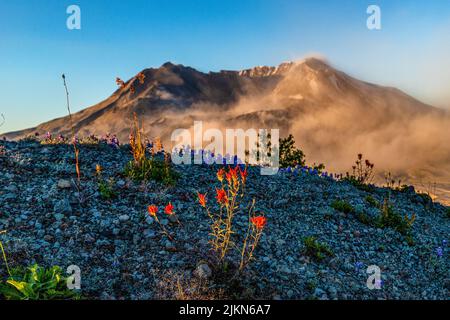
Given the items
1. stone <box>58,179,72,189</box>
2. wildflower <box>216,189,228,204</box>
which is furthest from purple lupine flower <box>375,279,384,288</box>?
stone <box>58,179,72,189</box>

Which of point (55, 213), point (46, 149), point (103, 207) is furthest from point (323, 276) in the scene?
point (46, 149)

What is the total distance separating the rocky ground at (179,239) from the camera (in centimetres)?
595

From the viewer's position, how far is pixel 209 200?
29.7 ft

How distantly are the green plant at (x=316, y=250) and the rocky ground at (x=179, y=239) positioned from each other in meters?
0.09

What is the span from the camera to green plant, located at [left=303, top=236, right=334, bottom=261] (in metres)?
7.16

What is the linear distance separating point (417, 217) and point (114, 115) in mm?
173891

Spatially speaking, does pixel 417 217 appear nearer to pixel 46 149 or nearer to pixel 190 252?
pixel 190 252

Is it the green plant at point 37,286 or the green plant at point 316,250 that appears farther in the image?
the green plant at point 316,250

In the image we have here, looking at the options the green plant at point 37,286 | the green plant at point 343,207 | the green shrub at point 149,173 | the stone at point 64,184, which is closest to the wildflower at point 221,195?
the green plant at point 37,286

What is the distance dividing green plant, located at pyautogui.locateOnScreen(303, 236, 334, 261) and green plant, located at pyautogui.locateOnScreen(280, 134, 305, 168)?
9607 mm
